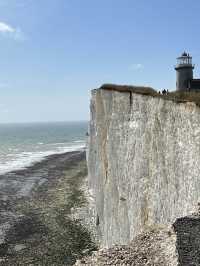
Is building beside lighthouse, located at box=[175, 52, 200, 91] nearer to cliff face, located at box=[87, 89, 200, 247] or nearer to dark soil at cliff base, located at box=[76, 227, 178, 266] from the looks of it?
cliff face, located at box=[87, 89, 200, 247]

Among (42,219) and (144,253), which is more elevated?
(144,253)

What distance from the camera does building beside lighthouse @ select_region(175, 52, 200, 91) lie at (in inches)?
1310

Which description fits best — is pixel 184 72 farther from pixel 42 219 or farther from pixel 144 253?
pixel 144 253

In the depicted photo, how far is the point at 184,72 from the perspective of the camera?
33531mm

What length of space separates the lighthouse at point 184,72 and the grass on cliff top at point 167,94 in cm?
606

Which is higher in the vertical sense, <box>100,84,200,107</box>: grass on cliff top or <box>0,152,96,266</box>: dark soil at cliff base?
<box>100,84,200,107</box>: grass on cliff top

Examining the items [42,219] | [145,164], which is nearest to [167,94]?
[145,164]

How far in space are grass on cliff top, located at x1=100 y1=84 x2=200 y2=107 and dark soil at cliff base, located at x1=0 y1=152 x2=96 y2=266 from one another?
9.86m

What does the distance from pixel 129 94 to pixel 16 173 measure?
37.7 metres

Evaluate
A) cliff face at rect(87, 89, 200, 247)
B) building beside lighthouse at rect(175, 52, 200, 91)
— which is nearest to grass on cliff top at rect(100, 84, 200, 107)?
cliff face at rect(87, 89, 200, 247)

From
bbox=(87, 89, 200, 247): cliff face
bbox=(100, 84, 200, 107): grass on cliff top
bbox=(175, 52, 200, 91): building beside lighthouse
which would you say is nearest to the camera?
bbox=(87, 89, 200, 247): cliff face

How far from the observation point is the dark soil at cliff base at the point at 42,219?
25031 millimetres

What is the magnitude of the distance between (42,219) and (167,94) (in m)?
16.8

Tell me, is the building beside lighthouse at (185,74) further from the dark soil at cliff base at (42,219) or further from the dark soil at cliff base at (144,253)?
the dark soil at cliff base at (144,253)
